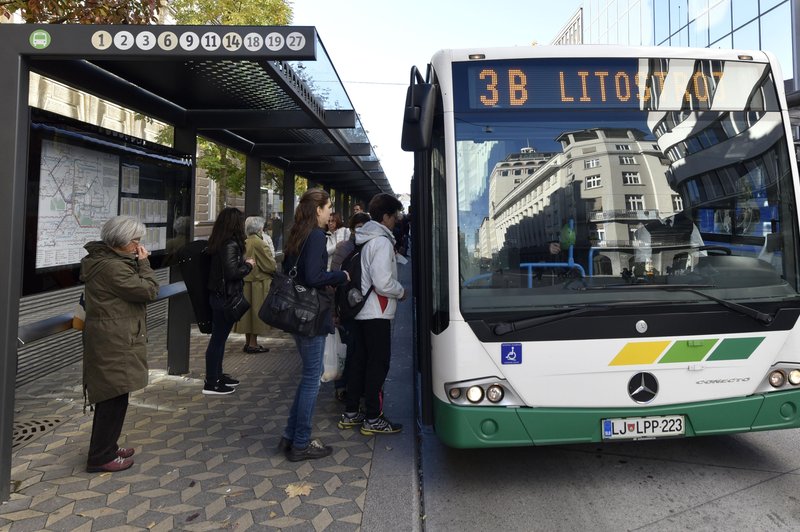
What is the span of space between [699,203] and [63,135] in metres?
4.31

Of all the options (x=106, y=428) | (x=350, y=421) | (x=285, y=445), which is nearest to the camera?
(x=106, y=428)

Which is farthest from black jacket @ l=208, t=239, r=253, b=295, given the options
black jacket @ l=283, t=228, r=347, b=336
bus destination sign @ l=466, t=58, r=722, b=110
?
bus destination sign @ l=466, t=58, r=722, b=110

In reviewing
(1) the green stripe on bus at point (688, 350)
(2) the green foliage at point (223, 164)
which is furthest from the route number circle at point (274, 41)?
(2) the green foliage at point (223, 164)

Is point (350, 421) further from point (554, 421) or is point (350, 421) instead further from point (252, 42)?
point (252, 42)

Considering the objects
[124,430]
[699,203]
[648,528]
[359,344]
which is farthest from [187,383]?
[699,203]

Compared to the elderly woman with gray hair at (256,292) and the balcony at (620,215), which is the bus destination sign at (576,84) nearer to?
the balcony at (620,215)

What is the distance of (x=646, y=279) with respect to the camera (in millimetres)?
3441

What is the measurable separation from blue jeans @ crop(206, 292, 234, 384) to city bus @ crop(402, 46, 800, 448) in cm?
260

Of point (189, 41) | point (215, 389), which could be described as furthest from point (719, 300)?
point (215, 389)

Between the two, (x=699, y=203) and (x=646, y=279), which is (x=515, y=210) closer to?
(x=646, y=279)

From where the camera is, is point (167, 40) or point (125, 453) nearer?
point (167, 40)

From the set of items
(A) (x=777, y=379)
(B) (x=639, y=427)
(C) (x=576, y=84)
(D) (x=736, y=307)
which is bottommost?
(B) (x=639, y=427)

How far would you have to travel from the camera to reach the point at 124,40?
3.43m

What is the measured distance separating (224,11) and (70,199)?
9.73 metres
